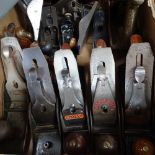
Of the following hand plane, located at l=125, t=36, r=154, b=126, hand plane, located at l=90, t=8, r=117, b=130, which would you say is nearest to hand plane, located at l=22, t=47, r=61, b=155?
hand plane, located at l=90, t=8, r=117, b=130

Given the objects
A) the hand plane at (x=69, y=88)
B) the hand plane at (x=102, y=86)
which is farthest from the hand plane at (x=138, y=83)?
the hand plane at (x=69, y=88)

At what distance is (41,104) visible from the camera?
0.96 m

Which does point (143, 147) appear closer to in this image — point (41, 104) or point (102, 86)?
point (102, 86)

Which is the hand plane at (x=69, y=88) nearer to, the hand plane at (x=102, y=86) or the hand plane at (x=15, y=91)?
the hand plane at (x=102, y=86)

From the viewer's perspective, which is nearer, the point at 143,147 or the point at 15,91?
the point at 143,147

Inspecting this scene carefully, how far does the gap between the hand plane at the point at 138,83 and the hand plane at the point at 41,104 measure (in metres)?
0.24

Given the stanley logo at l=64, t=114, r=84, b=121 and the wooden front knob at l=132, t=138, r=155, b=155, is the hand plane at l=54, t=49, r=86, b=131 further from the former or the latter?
the wooden front knob at l=132, t=138, r=155, b=155

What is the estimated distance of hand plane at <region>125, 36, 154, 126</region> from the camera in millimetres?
872

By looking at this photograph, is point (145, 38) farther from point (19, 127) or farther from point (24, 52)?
point (19, 127)

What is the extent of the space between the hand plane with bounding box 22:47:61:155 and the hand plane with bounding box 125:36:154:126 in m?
0.24

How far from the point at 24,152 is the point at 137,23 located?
0.60 metres

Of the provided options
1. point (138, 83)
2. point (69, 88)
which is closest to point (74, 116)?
point (69, 88)

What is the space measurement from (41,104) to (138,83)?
1.04 ft

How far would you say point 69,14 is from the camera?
111 centimetres
